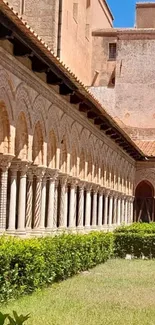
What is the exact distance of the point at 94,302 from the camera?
11000 millimetres

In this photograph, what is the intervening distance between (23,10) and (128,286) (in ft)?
63.5

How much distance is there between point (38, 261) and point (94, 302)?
1.18 metres

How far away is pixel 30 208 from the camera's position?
18.0 meters

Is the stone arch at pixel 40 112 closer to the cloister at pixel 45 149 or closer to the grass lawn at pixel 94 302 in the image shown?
the cloister at pixel 45 149

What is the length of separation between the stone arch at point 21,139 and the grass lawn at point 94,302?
308 centimetres

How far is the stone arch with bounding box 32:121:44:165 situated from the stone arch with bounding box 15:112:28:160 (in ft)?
5.10

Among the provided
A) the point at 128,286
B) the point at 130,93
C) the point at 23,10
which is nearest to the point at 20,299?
the point at 128,286

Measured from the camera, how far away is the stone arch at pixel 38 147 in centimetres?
1805

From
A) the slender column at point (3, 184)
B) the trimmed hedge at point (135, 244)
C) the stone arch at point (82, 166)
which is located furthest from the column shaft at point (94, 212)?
the slender column at point (3, 184)

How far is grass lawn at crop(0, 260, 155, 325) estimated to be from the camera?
9.10m

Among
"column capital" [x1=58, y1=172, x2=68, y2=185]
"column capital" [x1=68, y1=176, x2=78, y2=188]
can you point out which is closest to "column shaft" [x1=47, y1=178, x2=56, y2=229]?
"column capital" [x1=58, y1=172, x2=68, y2=185]

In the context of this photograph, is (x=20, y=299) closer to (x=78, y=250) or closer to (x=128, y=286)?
(x=128, y=286)

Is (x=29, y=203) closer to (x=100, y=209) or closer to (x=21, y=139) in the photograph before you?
(x=21, y=139)

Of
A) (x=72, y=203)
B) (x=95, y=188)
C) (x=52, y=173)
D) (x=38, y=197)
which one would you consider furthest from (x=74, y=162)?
(x=95, y=188)
